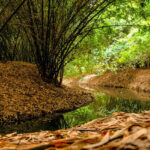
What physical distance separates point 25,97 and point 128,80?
8.78m

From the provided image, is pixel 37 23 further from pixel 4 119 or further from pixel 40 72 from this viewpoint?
pixel 4 119

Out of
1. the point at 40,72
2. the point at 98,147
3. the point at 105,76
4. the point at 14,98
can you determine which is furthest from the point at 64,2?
the point at 105,76

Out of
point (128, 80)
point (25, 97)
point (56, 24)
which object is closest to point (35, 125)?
point (25, 97)

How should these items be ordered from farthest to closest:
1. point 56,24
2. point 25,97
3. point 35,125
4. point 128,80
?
point 128,80, point 56,24, point 25,97, point 35,125

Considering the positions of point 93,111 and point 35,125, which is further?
point 93,111

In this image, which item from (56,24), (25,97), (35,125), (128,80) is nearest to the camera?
(35,125)

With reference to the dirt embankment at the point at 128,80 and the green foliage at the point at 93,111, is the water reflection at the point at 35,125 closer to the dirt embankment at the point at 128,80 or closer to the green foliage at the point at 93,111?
the green foliage at the point at 93,111

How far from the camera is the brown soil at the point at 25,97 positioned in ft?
10.7

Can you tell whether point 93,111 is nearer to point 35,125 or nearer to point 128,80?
point 35,125

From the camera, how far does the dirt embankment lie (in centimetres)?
953

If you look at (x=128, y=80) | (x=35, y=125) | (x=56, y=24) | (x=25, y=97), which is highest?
(x=56, y=24)

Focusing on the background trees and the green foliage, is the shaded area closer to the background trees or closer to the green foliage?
the green foliage

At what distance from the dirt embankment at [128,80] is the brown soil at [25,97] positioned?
18.8 feet

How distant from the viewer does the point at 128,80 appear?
37.1 ft
